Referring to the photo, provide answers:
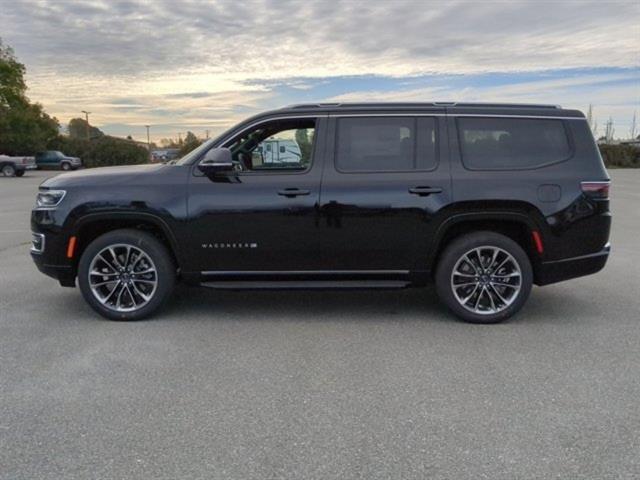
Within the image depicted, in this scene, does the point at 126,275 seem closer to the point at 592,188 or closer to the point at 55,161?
the point at 592,188

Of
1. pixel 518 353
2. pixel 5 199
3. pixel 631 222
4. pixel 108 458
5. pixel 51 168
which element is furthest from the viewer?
pixel 51 168

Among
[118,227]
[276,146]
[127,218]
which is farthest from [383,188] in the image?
[118,227]

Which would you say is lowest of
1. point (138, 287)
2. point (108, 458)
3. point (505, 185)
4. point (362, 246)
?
point (108, 458)

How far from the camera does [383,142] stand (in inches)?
198

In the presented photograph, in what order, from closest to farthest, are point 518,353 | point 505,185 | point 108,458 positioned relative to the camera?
point 108,458 → point 518,353 → point 505,185

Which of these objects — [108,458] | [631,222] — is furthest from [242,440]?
[631,222]

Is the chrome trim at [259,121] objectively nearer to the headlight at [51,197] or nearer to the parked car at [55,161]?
the headlight at [51,197]

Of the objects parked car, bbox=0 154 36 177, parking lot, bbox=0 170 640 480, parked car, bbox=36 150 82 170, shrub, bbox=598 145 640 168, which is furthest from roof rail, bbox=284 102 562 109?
shrub, bbox=598 145 640 168

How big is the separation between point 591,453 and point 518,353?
1445 mm

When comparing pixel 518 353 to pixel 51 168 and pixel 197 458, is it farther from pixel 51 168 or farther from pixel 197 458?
pixel 51 168

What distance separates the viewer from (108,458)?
2893 mm

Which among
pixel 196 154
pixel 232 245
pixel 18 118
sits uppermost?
pixel 18 118

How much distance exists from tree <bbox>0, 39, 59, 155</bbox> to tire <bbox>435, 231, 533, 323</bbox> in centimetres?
4897

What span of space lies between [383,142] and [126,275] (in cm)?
264
